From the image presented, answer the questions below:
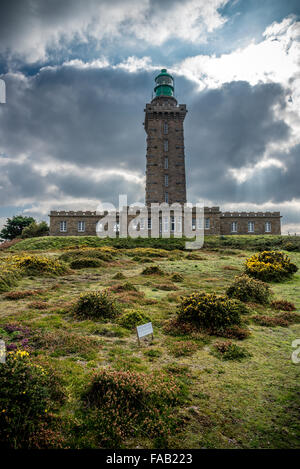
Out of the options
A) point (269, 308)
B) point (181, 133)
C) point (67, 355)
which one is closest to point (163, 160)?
point (181, 133)

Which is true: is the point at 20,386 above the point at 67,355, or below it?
above

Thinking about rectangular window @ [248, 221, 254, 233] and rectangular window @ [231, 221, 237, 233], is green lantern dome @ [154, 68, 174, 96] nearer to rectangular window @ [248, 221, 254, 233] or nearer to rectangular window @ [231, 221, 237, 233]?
rectangular window @ [231, 221, 237, 233]

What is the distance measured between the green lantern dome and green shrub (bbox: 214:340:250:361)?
61.8 m

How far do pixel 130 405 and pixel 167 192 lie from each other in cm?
5022

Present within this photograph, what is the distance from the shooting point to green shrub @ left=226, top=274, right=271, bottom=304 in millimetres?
11273

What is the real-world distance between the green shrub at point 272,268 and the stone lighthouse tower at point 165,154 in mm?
36228

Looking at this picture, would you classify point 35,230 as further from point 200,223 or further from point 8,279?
point 8,279

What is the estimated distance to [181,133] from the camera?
55875 mm

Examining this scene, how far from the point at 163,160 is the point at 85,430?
53.7m

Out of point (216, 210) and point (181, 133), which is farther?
point (181, 133)

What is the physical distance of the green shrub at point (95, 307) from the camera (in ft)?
29.7

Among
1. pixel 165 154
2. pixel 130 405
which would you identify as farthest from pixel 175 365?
pixel 165 154

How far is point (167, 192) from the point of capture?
5328 centimetres
